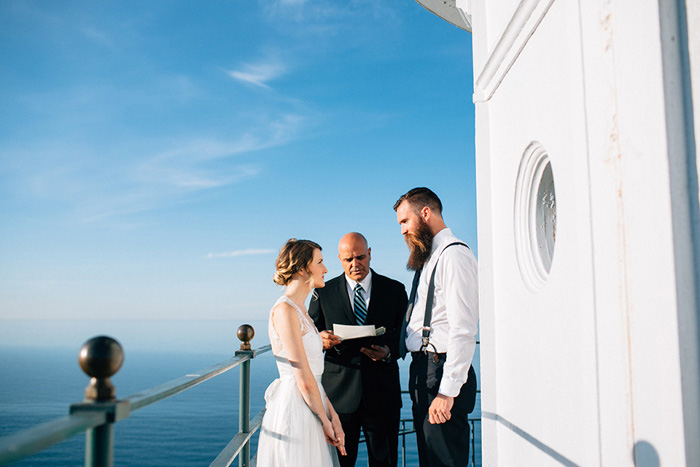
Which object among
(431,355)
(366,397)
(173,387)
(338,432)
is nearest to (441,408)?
(431,355)

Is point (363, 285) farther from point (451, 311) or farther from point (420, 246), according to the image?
point (451, 311)

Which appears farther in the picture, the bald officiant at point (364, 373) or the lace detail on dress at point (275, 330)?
the bald officiant at point (364, 373)

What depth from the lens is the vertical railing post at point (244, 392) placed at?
3.16 metres

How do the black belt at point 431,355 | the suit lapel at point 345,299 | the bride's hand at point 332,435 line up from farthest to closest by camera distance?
the suit lapel at point 345,299 < the bride's hand at point 332,435 < the black belt at point 431,355

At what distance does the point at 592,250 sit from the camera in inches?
64.6

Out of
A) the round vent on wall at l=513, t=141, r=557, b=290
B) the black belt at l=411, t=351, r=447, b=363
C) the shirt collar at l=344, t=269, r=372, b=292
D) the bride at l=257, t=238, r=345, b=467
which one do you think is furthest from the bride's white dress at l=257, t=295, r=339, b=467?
the round vent on wall at l=513, t=141, r=557, b=290

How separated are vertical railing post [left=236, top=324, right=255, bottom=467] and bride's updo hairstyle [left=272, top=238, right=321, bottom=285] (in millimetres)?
426

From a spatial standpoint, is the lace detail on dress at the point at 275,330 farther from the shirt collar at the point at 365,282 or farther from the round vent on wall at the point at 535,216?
the round vent on wall at the point at 535,216

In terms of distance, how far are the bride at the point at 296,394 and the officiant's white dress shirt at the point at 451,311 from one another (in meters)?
0.62

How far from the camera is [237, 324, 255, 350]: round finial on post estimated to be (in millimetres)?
3344

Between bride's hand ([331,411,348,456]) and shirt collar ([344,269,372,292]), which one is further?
shirt collar ([344,269,372,292])

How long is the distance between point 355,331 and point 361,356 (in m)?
0.22

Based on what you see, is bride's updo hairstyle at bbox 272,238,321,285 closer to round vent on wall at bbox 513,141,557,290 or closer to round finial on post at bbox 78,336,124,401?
round vent on wall at bbox 513,141,557,290

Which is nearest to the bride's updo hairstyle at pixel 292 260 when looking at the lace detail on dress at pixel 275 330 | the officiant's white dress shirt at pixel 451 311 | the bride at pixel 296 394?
the bride at pixel 296 394
